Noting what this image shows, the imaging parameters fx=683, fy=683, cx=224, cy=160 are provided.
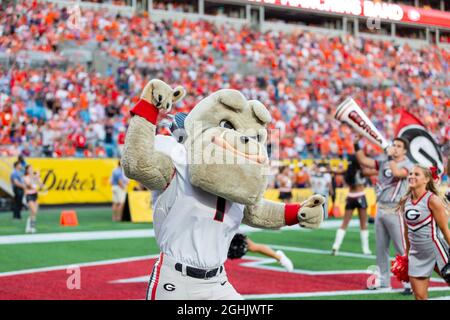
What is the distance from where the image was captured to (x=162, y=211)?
3.67 meters

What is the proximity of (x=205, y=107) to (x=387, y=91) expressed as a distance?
2677 centimetres

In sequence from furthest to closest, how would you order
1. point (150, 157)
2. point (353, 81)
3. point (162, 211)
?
1. point (353, 81)
2. point (162, 211)
3. point (150, 157)

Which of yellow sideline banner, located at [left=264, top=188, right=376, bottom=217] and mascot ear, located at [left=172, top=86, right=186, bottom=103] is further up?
mascot ear, located at [left=172, top=86, right=186, bottom=103]

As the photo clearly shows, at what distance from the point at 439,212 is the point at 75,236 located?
7.91 meters

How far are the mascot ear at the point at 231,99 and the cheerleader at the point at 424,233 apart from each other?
2.94 metres

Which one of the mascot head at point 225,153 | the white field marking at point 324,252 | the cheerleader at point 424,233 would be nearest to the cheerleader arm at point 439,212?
the cheerleader at point 424,233

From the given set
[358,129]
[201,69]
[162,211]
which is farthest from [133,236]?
[201,69]

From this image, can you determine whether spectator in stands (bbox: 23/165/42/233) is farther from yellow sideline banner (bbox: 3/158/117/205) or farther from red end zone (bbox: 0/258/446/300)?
red end zone (bbox: 0/258/446/300)

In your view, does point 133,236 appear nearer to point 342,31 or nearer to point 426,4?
point 342,31

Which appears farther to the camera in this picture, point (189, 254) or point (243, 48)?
point (243, 48)

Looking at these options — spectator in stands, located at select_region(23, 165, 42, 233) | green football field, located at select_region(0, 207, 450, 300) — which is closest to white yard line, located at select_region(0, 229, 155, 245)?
green football field, located at select_region(0, 207, 450, 300)

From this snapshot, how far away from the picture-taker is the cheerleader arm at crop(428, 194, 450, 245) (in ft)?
18.9

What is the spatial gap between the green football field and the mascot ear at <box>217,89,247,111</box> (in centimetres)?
389

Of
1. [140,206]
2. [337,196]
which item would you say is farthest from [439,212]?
[337,196]
